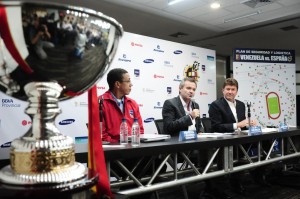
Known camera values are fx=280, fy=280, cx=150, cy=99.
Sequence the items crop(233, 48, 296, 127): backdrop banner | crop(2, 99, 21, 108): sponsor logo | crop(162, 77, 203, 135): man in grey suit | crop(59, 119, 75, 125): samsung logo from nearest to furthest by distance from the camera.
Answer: crop(162, 77, 203, 135): man in grey suit, crop(2, 99, 21, 108): sponsor logo, crop(59, 119, 75, 125): samsung logo, crop(233, 48, 296, 127): backdrop banner

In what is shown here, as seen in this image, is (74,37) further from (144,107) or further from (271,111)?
(271,111)

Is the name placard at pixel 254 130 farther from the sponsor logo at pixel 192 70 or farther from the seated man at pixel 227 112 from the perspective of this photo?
the sponsor logo at pixel 192 70

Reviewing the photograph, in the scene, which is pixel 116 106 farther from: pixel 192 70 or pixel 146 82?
pixel 192 70

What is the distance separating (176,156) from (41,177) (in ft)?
4.07

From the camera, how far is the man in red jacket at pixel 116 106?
1.96 metres

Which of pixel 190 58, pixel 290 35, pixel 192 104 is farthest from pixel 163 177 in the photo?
pixel 290 35

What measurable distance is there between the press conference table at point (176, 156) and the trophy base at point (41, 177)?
2.10ft

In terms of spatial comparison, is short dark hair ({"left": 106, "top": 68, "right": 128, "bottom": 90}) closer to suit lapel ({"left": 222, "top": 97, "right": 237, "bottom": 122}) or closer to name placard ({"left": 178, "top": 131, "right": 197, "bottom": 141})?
name placard ({"left": 178, "top": 131, "right": 197, "bottom": 141})

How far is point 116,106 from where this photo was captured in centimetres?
200

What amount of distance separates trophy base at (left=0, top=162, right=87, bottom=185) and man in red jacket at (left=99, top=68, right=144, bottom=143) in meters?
1.51

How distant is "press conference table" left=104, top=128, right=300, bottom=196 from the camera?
1271mm

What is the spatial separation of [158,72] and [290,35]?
11.1ft

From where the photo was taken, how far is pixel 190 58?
4410 millimetres

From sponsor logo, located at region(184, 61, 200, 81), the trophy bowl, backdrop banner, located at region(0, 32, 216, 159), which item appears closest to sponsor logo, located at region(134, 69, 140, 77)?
backdrop banner, located at region(0, 32, 216, 159)
